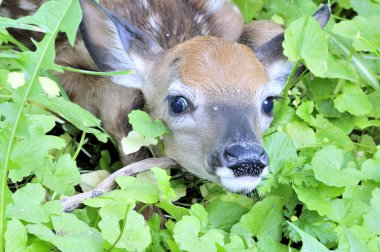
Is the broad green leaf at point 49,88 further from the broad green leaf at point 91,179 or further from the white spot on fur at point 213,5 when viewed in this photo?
the white spot on fur at point 213,5

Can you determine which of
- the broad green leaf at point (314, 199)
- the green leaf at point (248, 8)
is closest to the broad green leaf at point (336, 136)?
the broad green leaf at point (314, 199)

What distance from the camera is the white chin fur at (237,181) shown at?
9.30 ft

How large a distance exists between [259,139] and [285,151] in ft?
0.70

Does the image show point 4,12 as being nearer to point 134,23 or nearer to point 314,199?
point 134,23

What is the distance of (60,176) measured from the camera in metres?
2.83

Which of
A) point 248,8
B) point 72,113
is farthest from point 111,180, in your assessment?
point 248,8

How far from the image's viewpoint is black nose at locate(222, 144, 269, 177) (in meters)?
2.77

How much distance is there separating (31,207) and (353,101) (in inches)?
67.9

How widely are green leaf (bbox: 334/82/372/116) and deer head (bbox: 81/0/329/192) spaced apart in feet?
0.96

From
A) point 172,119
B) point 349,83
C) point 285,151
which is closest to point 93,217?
point 172,119

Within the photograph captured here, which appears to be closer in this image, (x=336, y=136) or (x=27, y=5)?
(x=336, y=136)

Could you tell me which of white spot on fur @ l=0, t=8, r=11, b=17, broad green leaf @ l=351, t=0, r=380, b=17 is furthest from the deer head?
white spot on fur @ l=0, t=8, r=11, b=17

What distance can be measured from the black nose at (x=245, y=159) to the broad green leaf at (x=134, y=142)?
50 centimetres

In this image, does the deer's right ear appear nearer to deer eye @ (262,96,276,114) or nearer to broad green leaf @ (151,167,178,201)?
deer eye @ (262,96,276,114)
